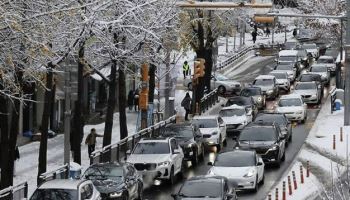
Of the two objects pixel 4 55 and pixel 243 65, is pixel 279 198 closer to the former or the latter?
pixel 4 55

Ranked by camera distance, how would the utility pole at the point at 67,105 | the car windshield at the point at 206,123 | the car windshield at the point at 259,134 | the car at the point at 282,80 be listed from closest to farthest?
the utility pole at the point at 67,105 → the car windshield at the point at 259,134 → the car windshield at the point at 206,123 → the car at the point at 282,80

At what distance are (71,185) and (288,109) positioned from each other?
26.6m

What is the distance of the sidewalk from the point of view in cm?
2916

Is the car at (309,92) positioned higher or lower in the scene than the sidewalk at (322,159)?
higher

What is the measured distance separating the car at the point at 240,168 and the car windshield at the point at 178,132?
6.11 m

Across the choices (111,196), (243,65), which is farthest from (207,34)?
(111,196)

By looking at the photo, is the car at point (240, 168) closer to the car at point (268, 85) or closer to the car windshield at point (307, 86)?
the car windshield at point (307, 86)

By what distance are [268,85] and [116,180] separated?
109ft

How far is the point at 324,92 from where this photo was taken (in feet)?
204

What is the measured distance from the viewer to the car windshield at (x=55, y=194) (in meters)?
23.2

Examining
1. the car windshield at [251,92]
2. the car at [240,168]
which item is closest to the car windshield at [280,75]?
the car windshield at [251,92]

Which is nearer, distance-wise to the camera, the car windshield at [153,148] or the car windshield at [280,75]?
the car windshield at [153,148]

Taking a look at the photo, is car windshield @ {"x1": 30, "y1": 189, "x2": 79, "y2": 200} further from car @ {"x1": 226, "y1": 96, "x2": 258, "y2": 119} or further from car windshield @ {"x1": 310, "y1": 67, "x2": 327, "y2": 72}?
car windshield @ {"x1": 310, "y1": 67, "x2": 327, "y2": 72}

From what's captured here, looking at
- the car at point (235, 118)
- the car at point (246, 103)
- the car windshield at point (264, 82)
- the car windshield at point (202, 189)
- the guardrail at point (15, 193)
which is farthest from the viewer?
the car windshield at point (264, 82)
